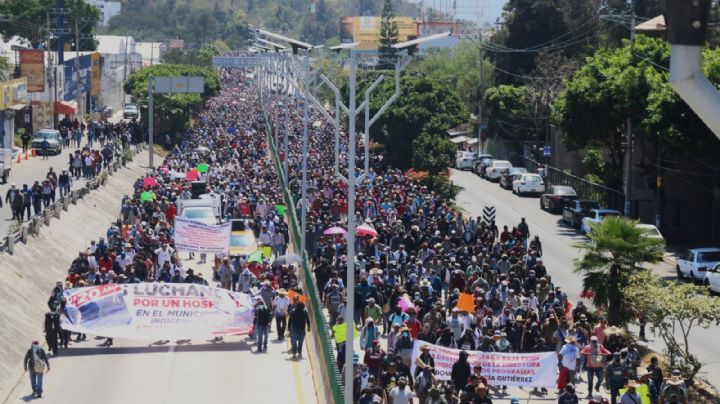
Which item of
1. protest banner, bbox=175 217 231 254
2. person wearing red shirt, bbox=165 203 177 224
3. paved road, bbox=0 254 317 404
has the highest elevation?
protest banner, bbox=175 217 231 254

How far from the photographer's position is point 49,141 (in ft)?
218

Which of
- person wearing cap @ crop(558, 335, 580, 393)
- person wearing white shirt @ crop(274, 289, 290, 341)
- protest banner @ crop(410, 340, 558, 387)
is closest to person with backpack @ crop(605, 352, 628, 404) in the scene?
person wearing cap @ crop(558, 335, 580, 393)

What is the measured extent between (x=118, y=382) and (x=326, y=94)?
121m

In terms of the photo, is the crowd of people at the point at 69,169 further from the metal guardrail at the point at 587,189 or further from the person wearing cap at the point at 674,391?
the person wearing cap at the point at 674,391

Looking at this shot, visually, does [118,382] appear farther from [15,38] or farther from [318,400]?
[15,38]

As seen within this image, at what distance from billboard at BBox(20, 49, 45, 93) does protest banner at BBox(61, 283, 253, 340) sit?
49979mm

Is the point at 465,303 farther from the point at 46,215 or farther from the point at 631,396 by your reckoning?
the point at 46,215

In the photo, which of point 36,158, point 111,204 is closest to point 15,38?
point 36,158

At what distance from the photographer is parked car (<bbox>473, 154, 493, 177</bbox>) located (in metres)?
72.6

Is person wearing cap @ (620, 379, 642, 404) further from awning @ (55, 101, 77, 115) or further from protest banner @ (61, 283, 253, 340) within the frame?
awning @ (55, 101, 77, 115)

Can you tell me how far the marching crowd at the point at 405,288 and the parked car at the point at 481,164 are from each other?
23957 mm

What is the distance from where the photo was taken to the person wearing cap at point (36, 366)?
23078mm

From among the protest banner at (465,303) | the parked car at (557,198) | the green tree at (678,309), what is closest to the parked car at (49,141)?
the parked car at (557,198)

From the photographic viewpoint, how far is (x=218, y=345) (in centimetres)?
2734
